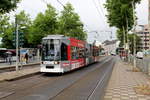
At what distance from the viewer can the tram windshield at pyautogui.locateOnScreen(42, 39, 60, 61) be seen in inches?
744

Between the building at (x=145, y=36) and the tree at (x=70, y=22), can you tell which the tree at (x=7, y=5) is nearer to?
the building at (x=145, y=36)

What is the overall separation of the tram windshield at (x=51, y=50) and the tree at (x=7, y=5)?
502 cm

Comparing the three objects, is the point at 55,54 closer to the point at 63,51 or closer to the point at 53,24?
the point at 63,51

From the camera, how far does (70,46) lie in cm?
2070

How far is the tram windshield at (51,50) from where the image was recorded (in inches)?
744

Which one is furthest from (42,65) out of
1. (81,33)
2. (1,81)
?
(81,33)

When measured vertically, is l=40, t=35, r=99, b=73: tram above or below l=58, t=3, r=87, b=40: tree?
below

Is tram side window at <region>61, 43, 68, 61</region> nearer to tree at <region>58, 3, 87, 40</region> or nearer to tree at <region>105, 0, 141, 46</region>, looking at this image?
tree at <region>105, 0, 141, 46</region>

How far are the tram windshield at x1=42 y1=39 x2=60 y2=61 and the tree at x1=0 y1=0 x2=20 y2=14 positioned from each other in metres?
5.02

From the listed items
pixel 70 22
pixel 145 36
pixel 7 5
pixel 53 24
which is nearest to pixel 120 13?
pixel 53 24

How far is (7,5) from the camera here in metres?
14.1

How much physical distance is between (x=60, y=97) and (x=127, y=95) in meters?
2.76

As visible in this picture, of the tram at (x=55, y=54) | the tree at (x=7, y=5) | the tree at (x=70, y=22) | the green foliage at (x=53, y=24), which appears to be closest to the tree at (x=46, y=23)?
the green foliage at (x=53, y=24)

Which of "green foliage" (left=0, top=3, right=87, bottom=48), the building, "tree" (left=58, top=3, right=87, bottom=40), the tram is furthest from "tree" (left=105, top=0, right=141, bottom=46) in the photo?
the tram
